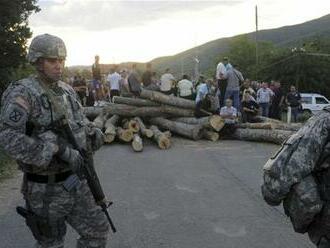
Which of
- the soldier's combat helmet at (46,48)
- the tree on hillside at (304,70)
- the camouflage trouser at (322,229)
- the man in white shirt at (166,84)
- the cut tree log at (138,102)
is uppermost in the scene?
the soldier's combat helmet at (46,48)

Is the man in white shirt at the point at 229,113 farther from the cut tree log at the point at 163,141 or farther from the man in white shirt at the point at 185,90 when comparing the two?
the man in white shirt at the point at 185,90

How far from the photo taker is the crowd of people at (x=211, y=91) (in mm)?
17703

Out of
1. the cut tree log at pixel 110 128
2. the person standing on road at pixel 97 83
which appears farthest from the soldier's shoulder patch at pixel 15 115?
the person standing on road at pixel 97 83

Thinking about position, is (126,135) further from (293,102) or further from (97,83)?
(293,102)

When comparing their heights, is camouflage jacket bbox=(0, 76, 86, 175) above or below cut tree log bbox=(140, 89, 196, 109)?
above

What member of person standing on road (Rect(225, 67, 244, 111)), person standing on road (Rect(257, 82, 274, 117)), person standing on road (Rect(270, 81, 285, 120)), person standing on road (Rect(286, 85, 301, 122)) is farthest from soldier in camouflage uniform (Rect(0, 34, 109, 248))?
person standing on road (Rect(286, 85, 301, 122))

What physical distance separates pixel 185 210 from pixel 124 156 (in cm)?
566

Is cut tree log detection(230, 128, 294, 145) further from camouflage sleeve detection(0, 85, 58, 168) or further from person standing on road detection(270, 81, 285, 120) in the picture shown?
camouflage sleeve detection(0, 85, 58, 168)

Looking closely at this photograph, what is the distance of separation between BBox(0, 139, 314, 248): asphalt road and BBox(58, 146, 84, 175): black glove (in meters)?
2.43

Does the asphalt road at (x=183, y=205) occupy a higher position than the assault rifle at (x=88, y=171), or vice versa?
the assault rifle at (x=88, y=171)

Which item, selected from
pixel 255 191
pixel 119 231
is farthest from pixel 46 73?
pixel 255 191

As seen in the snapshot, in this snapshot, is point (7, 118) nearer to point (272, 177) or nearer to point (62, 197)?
point (62, 197)

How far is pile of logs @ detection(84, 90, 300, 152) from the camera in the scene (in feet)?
51.7

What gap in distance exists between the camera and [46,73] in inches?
177
